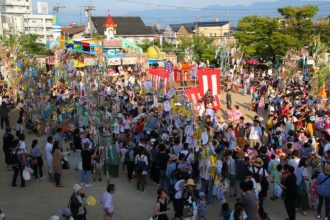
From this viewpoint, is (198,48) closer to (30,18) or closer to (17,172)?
(17,172)

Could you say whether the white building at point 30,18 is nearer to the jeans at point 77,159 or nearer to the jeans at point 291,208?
the jeans at point 77,159

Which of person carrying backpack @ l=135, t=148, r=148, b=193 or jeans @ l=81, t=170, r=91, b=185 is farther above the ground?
person carrying backpack @ l=135, t=148, r=148, b=193

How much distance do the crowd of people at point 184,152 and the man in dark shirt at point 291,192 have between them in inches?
0.7

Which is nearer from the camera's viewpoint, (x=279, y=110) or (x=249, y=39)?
(x=279, y=110)

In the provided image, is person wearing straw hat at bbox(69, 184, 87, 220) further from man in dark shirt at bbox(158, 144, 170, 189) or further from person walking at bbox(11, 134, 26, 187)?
person walking at bbox(11, 134, 26, 187)

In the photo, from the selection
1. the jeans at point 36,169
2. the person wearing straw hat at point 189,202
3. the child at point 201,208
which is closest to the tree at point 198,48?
the jeans at point 36,169

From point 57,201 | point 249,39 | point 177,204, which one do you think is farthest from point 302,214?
point 249,39

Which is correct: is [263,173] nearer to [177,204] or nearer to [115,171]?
[177,204]

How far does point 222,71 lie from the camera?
2869cm

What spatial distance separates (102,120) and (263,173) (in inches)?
252

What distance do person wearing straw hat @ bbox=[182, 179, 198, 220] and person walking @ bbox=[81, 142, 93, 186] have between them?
3.16m

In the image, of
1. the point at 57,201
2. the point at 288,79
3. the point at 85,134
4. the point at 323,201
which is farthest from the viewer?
the point at 288,79

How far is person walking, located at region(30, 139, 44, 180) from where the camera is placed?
10125mm

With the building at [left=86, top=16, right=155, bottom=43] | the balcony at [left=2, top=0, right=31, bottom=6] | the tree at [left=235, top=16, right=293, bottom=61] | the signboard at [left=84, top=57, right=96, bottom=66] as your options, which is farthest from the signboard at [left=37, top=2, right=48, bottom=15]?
the signboard at [left=84, top=57, right=96, bottom=66]
